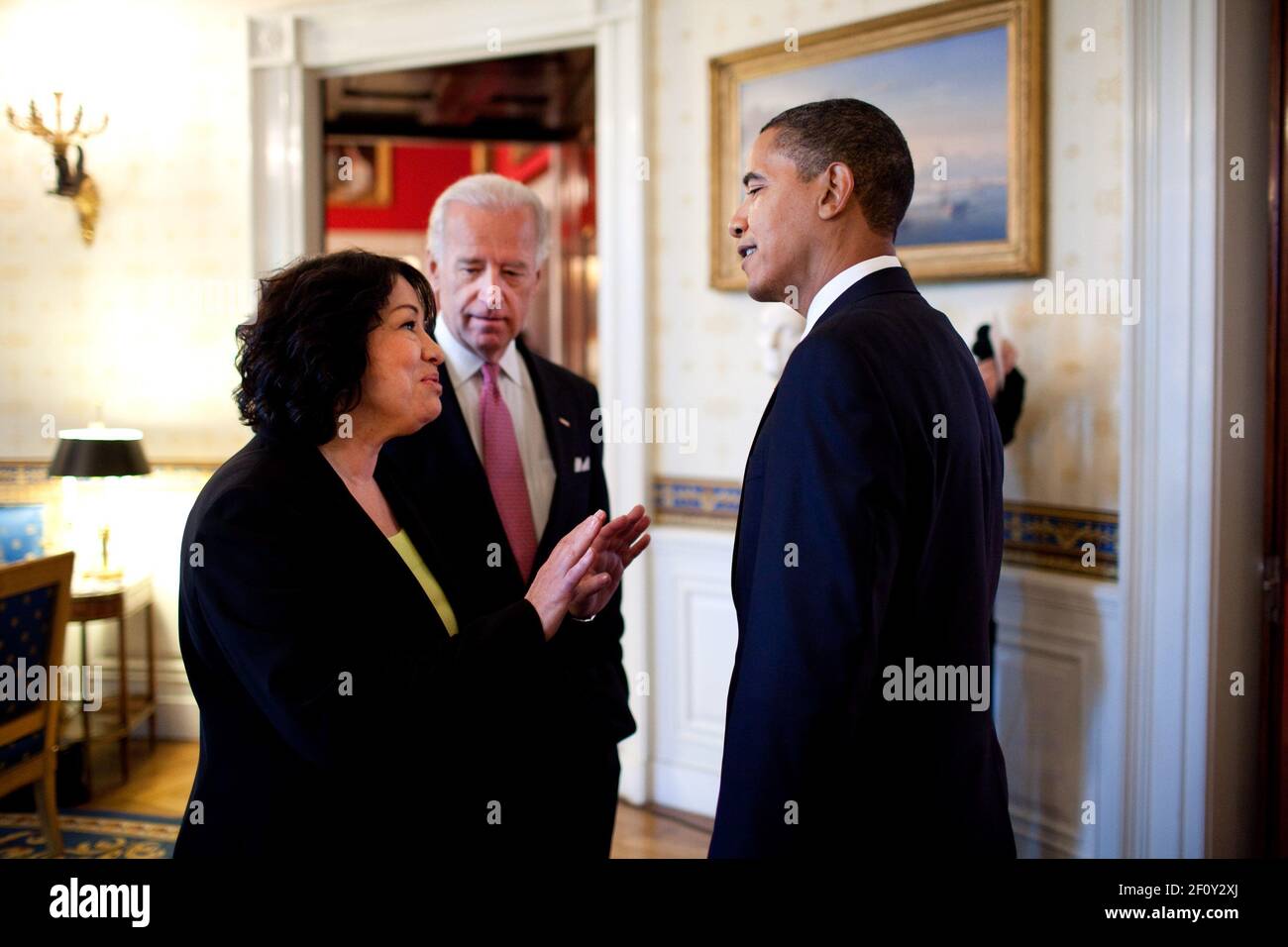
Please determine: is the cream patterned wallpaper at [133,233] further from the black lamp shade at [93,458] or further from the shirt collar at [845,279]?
the shirt collar at [845,279]

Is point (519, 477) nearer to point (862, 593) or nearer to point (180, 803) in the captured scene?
point (862, 593)

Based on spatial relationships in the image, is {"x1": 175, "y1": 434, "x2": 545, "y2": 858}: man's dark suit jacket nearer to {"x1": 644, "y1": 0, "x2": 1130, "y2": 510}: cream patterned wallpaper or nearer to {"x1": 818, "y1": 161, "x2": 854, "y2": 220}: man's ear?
{"x1": 818, "y1": 161, "x2": 854, "y2": 220}: man's ear

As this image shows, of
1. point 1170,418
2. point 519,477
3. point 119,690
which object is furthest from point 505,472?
point 119,690

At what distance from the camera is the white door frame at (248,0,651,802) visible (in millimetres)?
3707

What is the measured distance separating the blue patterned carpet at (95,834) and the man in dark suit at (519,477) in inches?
80.0

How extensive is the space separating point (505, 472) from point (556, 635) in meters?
0.34

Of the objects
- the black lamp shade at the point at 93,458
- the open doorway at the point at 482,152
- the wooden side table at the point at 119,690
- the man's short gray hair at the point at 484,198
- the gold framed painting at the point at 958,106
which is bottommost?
the wooden side table at the point at 119,690

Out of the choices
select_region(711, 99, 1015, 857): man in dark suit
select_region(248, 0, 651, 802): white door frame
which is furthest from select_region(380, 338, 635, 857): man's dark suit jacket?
select_region(248, 0, 651, 802): white door frame

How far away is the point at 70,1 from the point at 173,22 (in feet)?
1.42

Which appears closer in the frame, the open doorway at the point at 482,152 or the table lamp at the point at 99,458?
the table lamp at the point at 99,458

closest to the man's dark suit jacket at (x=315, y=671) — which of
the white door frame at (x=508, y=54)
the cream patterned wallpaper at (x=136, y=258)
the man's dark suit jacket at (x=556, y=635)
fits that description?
the man's dark suit jacket at (x=556, y=635)

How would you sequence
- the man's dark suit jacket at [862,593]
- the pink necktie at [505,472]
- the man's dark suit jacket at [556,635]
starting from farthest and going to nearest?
the pink necktie at [505,472] < the man's dark suit jacket at [556,635] < the man's dark suit jacket at [862,593]

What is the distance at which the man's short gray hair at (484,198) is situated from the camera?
6.63ft
